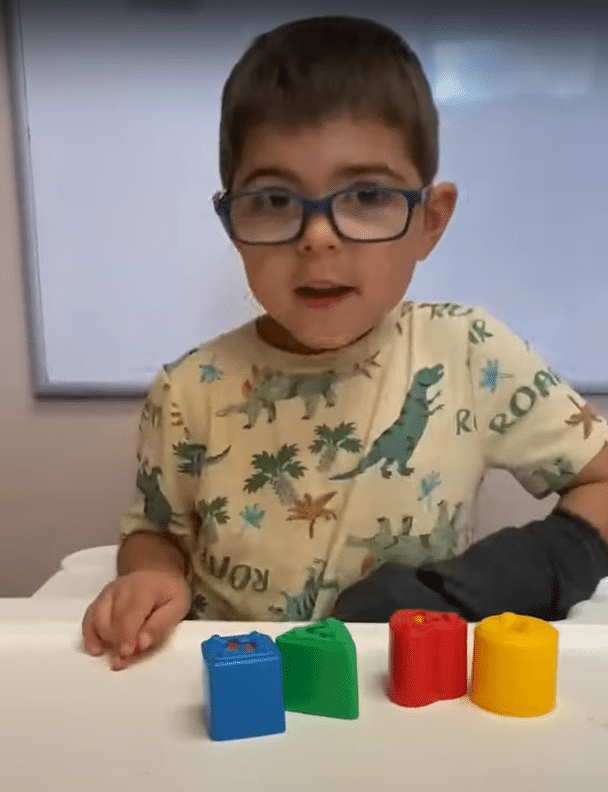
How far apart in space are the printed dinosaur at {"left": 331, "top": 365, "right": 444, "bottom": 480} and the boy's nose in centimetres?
18

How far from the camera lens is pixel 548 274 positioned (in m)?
0.91

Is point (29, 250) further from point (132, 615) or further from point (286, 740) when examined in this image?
point (286, 740)

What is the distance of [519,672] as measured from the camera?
408 millimetres

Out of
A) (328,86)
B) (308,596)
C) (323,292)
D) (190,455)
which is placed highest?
(328,86)

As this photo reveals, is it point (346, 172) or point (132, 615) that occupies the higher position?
point (346, 172)

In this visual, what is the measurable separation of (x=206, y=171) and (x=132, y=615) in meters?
0.54

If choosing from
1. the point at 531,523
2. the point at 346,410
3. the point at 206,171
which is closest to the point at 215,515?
the point at 346,410

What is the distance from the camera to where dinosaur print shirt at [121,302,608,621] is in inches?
26.6

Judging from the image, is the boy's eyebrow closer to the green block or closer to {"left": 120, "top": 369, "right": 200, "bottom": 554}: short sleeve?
{"left": 120, "top": 369, "right": 200, "bottom": 554}: short sleeve

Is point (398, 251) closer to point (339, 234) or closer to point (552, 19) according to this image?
point (339, 234)

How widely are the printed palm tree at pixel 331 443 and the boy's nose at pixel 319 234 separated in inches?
6.8

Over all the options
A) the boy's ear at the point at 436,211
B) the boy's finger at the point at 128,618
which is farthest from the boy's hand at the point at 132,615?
the boy's ear at the point at 436,211

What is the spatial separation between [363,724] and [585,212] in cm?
66

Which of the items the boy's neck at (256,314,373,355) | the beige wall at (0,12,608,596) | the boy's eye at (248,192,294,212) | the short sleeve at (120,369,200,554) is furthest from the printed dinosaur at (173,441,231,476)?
the beige wall at (0,12,608,596)
